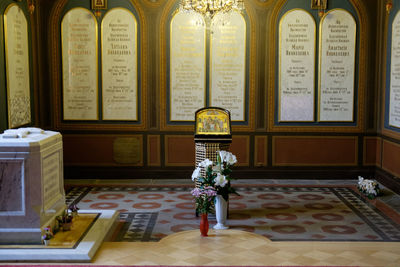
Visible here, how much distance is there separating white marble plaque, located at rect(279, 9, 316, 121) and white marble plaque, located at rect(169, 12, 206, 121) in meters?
1.41

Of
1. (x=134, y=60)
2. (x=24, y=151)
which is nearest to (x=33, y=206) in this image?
(x=24, y=151)

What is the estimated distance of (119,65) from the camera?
29.9 ft

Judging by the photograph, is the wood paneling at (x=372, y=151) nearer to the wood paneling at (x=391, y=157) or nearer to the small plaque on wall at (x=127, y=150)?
the wood paneling at (x=391, y=157)

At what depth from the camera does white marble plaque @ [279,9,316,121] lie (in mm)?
9055

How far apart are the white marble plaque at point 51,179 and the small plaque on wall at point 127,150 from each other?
10.3ft

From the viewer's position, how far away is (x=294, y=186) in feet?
28.7

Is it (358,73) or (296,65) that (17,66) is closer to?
(296,65)

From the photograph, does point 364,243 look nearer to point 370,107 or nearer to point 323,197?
point 323,197

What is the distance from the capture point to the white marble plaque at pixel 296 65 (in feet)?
29.7

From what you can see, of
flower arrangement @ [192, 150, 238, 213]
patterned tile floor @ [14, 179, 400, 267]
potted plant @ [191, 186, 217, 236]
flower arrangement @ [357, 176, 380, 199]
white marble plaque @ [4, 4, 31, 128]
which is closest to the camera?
patterned tile floor @ [14, 179, 400, 267]

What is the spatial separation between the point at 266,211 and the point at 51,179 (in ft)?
9.99

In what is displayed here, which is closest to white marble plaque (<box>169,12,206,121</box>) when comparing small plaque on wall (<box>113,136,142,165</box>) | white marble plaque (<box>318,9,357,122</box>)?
small plaque on wall (<box>113,136,142,165</box>)

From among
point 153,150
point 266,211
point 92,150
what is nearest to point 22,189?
point 266,211

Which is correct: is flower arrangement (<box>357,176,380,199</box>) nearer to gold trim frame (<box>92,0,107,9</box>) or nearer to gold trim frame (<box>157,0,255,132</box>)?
gold trim frame (<box>157,0,255,132</box>)
